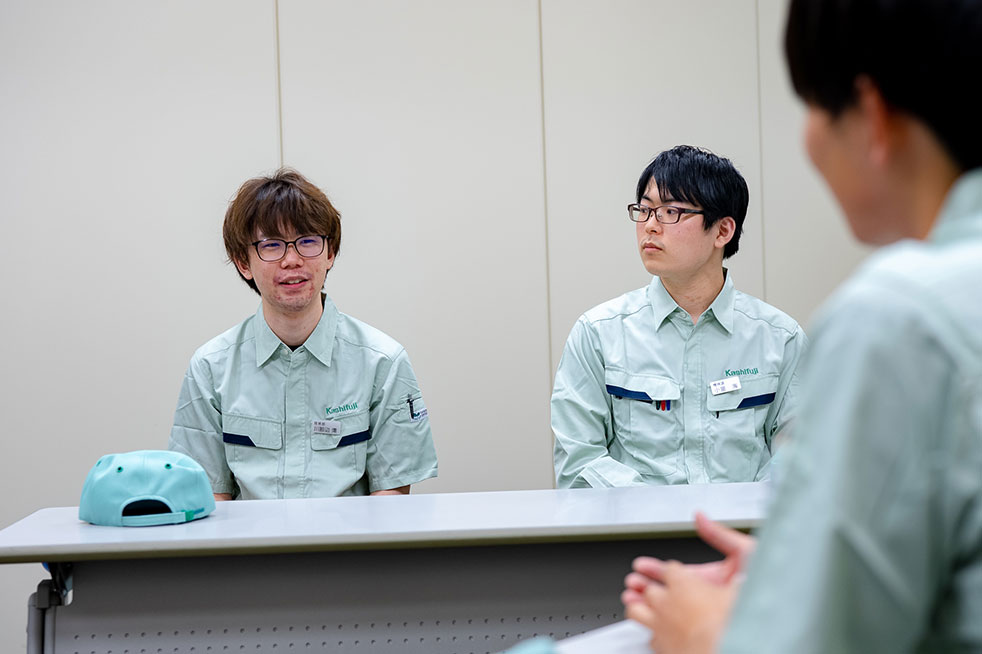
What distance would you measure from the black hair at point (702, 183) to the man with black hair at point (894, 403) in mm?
2059

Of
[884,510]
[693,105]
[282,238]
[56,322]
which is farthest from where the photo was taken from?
[693,105]

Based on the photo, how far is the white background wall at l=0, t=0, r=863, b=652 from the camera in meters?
3.35

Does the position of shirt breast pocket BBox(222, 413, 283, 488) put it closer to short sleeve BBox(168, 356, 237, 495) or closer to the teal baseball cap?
short sleeve BBox(168, 356, 237, 495)

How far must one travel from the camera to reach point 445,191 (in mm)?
3479

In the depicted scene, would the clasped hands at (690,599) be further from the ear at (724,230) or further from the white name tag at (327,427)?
the ear at (724,230)

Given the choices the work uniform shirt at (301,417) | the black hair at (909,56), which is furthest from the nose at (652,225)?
the black hair at (909,56)

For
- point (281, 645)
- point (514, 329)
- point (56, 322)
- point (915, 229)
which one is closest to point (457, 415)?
point (514, 329)

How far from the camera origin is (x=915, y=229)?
605 mm

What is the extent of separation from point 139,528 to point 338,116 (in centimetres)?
212

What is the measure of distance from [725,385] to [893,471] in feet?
6.69

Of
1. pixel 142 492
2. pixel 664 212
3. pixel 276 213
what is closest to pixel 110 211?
pixel 276 213

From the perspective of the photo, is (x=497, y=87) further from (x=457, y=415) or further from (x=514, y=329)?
(x=457, y=415)

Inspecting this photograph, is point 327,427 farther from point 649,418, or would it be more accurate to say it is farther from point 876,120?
point 876,120

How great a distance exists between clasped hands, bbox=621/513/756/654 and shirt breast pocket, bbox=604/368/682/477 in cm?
164
